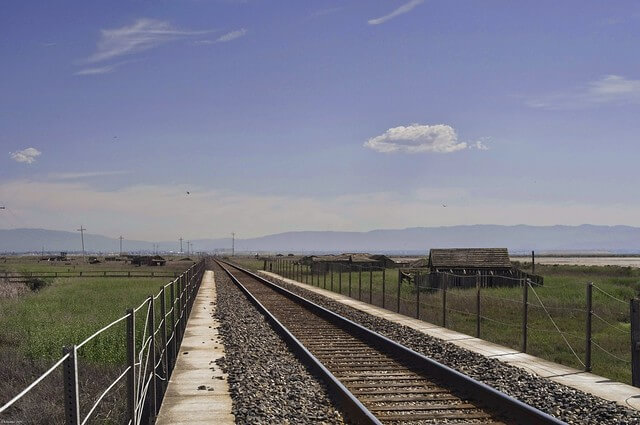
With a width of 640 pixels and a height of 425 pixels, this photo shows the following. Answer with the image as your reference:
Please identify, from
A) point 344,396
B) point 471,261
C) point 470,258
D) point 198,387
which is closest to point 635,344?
point 344,396

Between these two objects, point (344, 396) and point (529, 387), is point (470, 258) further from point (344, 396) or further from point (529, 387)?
point (344, 396)

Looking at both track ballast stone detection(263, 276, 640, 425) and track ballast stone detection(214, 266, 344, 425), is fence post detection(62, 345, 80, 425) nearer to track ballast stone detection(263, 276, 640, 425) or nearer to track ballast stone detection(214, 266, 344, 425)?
track ballast stone detection(214, 266, 344, 425)

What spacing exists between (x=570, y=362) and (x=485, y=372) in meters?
5.47

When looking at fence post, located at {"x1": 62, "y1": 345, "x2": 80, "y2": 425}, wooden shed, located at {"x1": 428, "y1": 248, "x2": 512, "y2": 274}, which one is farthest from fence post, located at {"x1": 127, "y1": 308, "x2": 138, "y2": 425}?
wooden shed, located at {"x1": 428, "y1": 248, "x2": 512, "y2": 274}

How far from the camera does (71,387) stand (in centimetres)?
463

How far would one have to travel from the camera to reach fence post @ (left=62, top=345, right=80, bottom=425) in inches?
179

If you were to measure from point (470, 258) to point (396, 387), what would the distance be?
3956cm

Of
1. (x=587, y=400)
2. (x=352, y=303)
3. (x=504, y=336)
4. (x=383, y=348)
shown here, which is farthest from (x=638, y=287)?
(x=587, y=400)

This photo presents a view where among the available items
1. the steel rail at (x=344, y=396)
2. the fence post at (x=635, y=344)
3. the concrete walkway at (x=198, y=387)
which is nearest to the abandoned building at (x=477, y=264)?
the concrete walkway at (x=198, y=387)

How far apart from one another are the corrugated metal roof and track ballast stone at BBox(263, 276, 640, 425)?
1274 inches

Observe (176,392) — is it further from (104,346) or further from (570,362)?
(570,362)

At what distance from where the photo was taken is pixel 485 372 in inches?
453

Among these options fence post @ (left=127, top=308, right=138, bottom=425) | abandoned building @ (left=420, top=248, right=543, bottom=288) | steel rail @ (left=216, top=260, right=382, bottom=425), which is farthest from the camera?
abandoned building @ (left=420, top=248, right=543, bottom=288)

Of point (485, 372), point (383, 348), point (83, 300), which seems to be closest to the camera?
point (485, 372)
